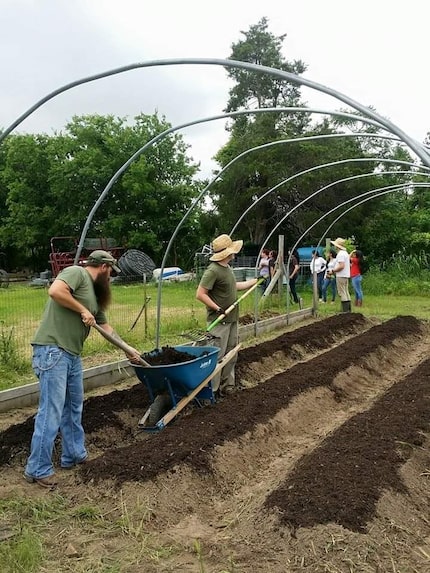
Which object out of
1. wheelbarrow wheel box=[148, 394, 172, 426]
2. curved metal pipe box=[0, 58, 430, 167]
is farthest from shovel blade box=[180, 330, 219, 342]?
curved metal pipe box=[0, 58, 430, 167]

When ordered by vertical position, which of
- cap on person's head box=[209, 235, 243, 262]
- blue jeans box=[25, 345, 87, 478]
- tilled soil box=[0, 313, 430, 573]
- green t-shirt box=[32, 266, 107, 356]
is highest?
cap on person's head box=[209, 235, 243, 262]

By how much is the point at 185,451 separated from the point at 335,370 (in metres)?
3.44

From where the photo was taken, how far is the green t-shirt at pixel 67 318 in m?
4.11

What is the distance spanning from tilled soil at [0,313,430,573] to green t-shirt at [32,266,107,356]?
905mm

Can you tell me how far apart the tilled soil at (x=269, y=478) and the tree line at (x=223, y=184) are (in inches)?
563

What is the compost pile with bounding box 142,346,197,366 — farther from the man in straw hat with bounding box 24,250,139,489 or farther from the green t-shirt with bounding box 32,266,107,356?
the green t-shirt with bounding box 32,266,107,356

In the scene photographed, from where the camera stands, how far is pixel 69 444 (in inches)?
173

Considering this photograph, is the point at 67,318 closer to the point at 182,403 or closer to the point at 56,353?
the point at 56,353

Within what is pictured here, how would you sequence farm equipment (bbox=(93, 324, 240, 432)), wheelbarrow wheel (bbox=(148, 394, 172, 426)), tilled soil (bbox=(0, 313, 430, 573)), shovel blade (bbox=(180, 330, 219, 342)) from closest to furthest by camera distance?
tilled soil (bbox=(0, 313, 430, 573))
farm equipment (bbox=(93, 324, 240, 432))
wheelbarrow wheel (bbox=(148, 394, 172, 426))
shovel blade (bbox=(180, 330, 219, 342))


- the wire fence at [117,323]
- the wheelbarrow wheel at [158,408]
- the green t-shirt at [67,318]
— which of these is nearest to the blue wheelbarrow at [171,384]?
the wheelbarrow wheel at [158,408]

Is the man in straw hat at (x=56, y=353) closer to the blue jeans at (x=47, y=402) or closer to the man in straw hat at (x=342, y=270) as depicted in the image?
the blue jeans at (x=47, y=402)

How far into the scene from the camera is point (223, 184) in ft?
67.8

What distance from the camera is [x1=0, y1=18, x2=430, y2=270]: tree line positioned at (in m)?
20.1

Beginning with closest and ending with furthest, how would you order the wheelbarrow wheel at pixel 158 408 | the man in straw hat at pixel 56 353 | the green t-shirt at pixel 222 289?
the man in straw hat at pixel 56 353 < the wheelbarrow wheel at pixel 158 408 < the green t-shirt at pixel 222 289
